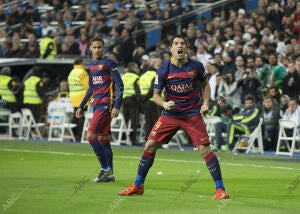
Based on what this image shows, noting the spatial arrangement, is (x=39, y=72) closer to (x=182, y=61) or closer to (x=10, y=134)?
(x=10, y=134)

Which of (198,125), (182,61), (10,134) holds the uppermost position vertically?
(182,61)

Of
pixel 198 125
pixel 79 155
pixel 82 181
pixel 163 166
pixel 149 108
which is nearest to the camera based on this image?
pixel 198 125

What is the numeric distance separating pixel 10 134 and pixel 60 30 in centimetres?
624

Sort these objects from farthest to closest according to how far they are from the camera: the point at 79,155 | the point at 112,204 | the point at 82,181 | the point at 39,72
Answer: the point at 39,72, the point at 79,155, the point at 82,181, the point at 112,204

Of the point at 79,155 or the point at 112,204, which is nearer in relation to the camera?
the point at 112,204

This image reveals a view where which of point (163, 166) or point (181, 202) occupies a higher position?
point (181, 202)

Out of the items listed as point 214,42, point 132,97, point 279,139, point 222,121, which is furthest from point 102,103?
point 214,42

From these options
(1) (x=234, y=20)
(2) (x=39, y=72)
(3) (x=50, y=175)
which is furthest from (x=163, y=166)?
(2) (x=39, y=72)

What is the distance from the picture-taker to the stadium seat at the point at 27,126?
30719mm

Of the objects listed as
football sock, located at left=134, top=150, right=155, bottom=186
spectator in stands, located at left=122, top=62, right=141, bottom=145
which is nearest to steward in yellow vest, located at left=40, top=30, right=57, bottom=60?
spectator in stands, located at left=122, top=62, right=141, bottom=145

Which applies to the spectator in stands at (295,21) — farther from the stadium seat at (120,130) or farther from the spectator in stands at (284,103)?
the stadium seat at (120,130)

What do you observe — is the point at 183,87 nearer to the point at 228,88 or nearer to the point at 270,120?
the point at 270,120

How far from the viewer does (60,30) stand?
36094 millimetres

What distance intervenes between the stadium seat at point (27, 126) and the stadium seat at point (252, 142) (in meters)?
7.94
